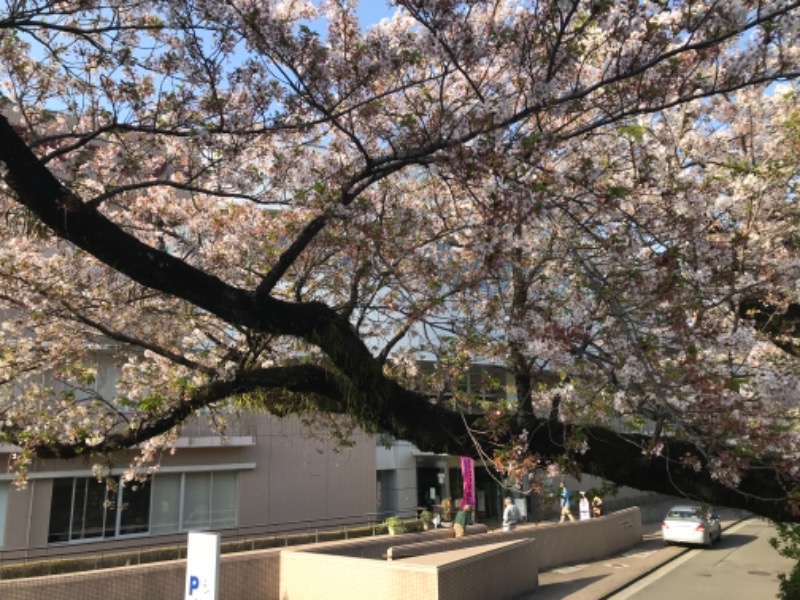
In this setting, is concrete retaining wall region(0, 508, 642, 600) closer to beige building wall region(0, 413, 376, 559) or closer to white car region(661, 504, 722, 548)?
beige building wall region(0, 413, 376, 559)

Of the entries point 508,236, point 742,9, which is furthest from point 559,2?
point 508,236

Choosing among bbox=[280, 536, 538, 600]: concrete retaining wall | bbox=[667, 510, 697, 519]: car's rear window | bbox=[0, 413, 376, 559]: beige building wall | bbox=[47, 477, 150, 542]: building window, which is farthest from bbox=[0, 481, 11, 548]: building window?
bbox=[667, 510, 697, 519]: car's rear window

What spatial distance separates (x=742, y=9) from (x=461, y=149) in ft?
6.49

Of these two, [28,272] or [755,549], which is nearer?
[28,272]

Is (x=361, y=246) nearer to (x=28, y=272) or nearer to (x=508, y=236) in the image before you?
(x=508, y=236)

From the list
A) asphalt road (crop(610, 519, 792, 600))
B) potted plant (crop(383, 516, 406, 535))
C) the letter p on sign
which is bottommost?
asphalt road (crop(610, 519, 792, 600))

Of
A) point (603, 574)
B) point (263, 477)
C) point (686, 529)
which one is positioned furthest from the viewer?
point (263, 477)

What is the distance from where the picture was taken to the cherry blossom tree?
4395mm

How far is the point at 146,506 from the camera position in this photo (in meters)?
16.5

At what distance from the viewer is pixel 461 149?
4316 millimetres

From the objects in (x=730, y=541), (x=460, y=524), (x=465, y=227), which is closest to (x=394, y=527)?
(x=460, y=524)

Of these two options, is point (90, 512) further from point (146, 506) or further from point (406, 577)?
point (406, 577)

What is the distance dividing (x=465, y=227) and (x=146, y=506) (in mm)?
14578

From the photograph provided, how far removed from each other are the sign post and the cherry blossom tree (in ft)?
4.53
